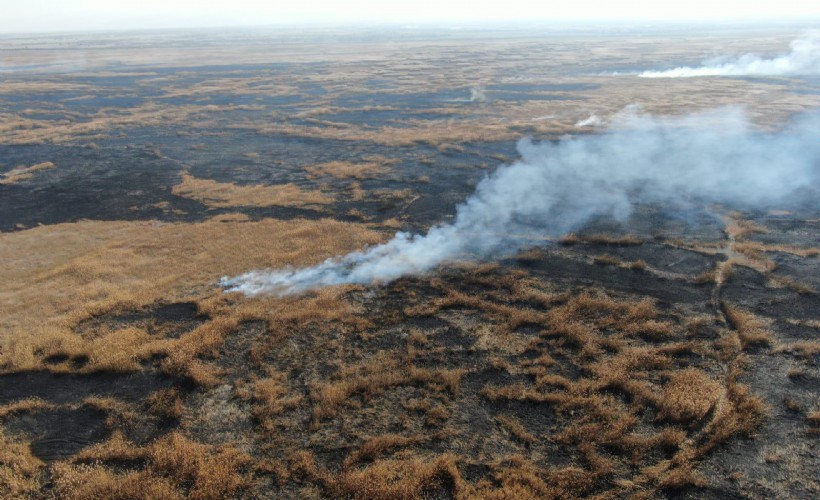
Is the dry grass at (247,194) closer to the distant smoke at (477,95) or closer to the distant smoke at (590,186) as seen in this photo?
the distant smoke at (590,186)

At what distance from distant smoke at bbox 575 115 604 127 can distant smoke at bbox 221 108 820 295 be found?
2.31 m

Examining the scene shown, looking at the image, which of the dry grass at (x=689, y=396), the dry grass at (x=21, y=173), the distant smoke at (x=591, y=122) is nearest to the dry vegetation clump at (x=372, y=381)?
the dry grass at (x=689, y=396)

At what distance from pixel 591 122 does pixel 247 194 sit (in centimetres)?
3746

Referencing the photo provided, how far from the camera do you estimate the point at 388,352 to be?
1664cm

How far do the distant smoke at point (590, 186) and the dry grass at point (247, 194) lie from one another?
9.29 metres

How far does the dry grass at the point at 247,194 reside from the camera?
31969 millimetres

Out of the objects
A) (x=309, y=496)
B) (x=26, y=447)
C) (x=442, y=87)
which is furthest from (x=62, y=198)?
(x=442, y=87)

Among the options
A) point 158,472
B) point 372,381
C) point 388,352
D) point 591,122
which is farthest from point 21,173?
point 591,122

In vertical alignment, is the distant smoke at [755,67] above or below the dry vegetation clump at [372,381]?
above

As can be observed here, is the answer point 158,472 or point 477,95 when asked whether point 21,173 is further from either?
point 477,95

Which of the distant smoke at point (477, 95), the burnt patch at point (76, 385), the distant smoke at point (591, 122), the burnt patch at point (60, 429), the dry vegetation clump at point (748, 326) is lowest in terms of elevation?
the burnt patch at point (60, 429)

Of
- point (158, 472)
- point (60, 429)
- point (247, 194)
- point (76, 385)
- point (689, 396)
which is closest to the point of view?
point (158, 472)

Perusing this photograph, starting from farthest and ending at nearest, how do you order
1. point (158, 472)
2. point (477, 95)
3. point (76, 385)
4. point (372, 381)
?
point (477, 95)
point (76, 385)
point (372, 381)
point (158, 472)

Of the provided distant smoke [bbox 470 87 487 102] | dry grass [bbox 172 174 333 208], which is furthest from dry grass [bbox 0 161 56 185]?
distant smoke [bbox 470 87 487 102]
